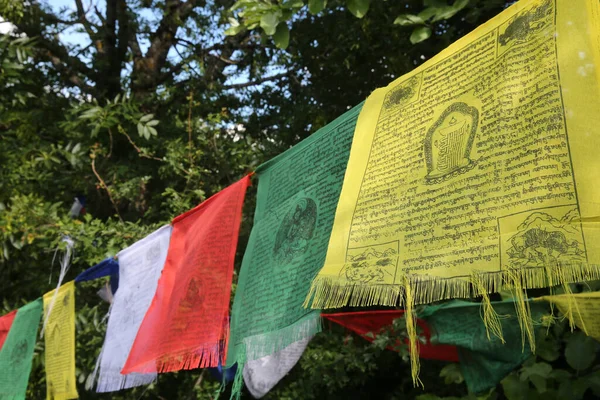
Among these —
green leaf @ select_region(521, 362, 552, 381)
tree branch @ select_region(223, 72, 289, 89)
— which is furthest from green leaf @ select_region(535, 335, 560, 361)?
tree branch @ select_region(223, 72, 289, 89)

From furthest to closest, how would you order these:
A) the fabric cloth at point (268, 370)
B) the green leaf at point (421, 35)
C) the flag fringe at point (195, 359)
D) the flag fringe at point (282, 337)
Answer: the fabric cloth at point (268, 370), the green leaf at point (421, 35), the flag fringe at point (195, 359), the flag fringe at point (282, 337)

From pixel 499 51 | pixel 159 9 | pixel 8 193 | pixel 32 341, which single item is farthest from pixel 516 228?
pixel 159 9

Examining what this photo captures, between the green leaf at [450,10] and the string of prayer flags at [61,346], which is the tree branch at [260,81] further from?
the green leaf at [450,10]

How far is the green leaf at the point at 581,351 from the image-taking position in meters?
1.85

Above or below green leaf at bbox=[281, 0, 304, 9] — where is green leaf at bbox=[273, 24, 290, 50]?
below

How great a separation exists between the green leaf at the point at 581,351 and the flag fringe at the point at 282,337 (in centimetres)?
120

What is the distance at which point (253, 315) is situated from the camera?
126cm

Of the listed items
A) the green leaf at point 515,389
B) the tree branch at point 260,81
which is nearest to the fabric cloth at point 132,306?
the green leaf at point 515,389

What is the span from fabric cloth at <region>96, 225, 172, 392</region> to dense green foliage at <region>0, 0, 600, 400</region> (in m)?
0.69

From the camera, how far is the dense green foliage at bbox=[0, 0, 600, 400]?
2863 millimetres

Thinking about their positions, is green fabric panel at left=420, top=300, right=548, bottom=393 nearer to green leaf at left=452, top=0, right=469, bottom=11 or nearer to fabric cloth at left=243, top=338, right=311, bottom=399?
fabric cloth at left=243, top=338, right=311, bottom=399

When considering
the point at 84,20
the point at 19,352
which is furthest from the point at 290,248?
the point at 84,20

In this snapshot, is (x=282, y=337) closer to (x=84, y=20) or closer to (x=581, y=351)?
(x=581, y=351)

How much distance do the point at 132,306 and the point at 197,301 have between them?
1.73 feet
